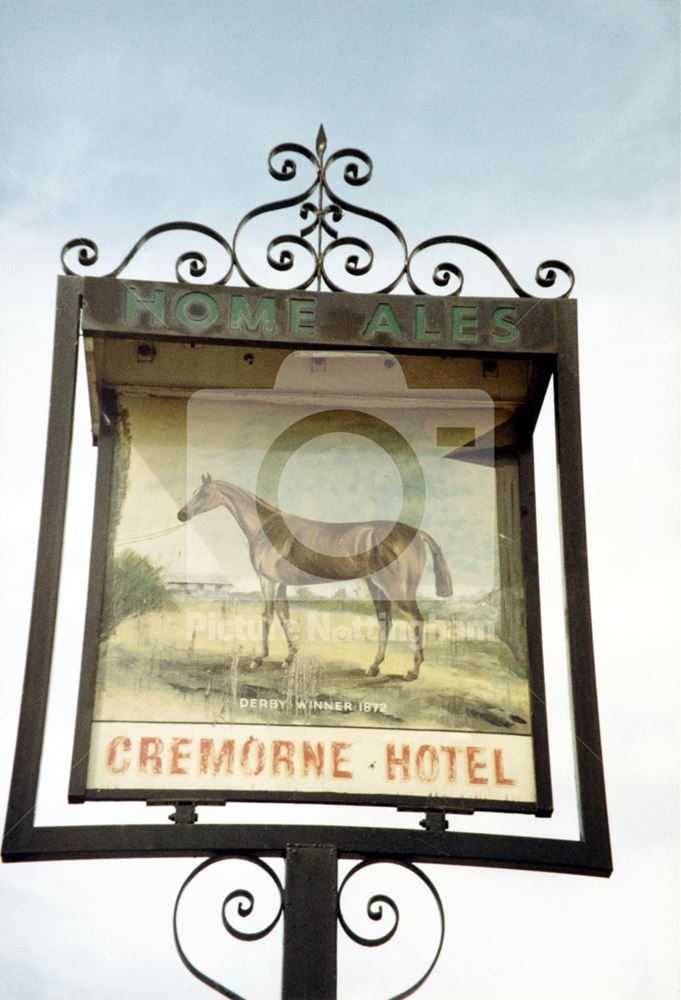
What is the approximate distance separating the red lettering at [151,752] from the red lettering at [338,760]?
2.51 ft

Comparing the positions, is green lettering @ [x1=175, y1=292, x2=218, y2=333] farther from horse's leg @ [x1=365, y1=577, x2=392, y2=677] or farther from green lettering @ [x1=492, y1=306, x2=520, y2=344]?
horse's leg @ [x1=365, y1=577, x2=392, y2=677]

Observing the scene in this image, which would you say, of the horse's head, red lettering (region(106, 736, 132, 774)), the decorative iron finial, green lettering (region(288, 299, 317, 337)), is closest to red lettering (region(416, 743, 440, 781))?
red lettering (region(106, 736, 132, 774))

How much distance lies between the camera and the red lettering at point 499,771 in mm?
6555

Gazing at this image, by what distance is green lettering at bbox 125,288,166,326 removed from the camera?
6.76 metres

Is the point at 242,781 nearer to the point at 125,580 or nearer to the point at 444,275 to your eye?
the point at 125,580

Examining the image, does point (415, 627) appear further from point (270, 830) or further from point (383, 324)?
point (383, 324)

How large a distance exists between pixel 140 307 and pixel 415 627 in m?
1.97

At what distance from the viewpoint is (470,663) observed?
6840mm

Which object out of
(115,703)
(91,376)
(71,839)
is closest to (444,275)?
(91,376)

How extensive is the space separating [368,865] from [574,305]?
277cm

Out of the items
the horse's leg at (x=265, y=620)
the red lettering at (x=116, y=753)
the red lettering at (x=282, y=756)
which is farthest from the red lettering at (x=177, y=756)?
the horse's leg at (x=265, y=620)

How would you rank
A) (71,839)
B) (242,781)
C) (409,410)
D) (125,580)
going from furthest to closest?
1. (409,410)
2. (125,580)
3. (242,781)
4. (71,839)

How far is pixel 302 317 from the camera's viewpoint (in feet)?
22.4
